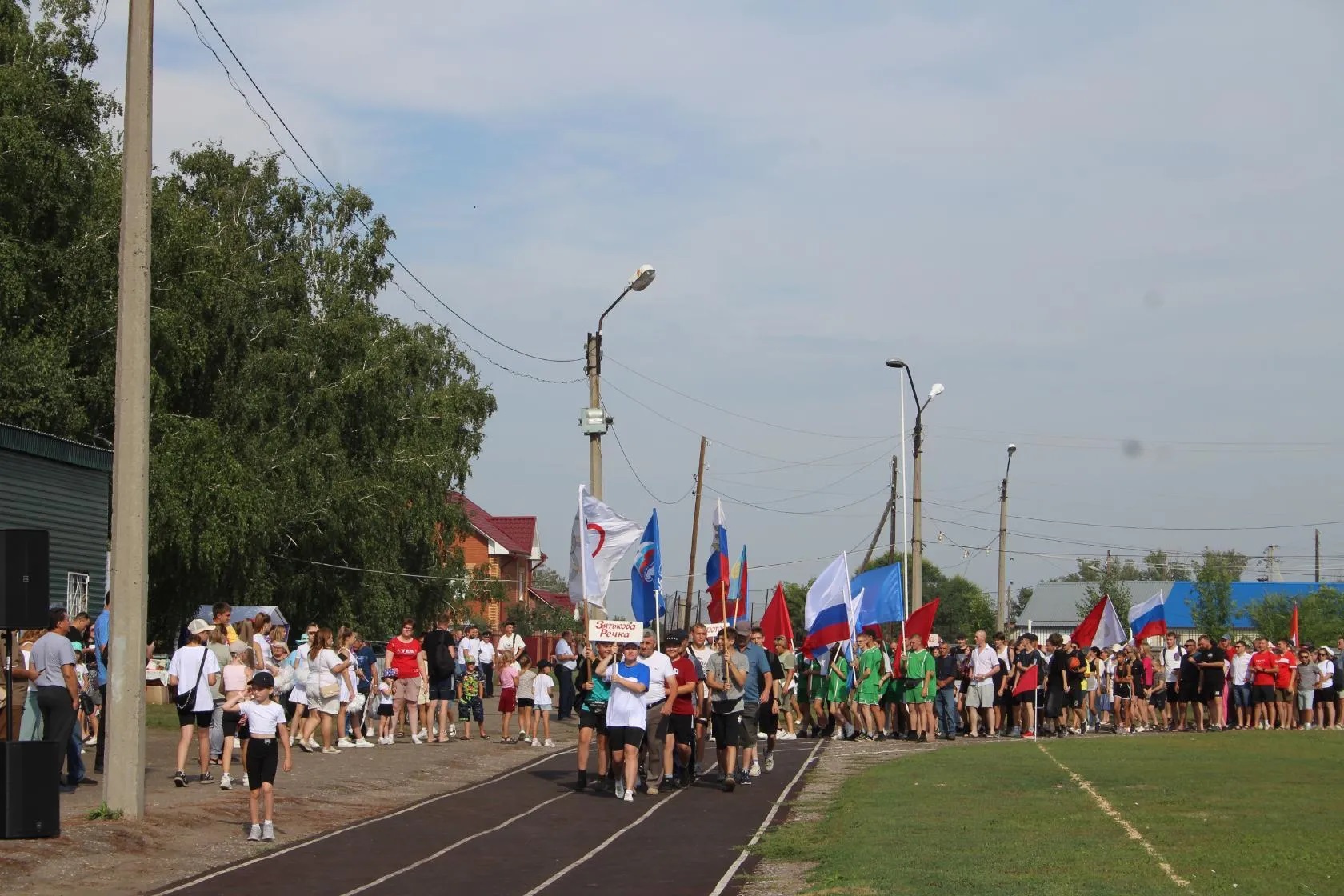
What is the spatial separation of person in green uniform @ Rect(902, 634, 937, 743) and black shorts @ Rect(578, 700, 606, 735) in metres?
8.66

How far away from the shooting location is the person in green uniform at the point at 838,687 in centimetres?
2645

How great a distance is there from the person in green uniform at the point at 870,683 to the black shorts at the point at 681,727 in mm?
8156

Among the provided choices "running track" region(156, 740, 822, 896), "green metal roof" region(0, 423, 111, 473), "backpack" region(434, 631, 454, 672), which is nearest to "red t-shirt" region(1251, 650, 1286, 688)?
"running track" region(156, 740, 822, 896)

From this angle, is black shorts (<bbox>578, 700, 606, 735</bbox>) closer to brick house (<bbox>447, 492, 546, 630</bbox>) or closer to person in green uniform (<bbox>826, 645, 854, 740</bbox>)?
person in green uniform (<bbox>826, 645, 854, 740</bbox>)

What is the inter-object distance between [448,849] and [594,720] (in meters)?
5.28

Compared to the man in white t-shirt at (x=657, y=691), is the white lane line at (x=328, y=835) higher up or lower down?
lower down

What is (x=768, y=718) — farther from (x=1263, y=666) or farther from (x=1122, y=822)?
(x=1263, y=666)

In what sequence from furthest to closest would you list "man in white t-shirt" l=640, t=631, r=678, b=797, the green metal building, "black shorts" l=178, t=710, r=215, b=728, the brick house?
the brick house → the green metal building → "man in white t-shirt" l=640, t=631, r=678, b=797 → "black shorts" l=178, t=710, r=215, b=728

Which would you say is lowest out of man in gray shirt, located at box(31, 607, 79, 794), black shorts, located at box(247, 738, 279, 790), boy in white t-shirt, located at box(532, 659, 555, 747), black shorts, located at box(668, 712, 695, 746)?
boy in white t-shirt, located at box(532, 659, 555, 747)

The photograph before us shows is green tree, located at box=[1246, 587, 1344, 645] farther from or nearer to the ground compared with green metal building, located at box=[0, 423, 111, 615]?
nearer to the ground

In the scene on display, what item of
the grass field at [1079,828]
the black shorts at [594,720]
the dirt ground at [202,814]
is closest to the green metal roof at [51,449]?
the dirt ground at [202,814]

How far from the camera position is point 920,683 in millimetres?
26016

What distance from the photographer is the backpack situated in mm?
23547

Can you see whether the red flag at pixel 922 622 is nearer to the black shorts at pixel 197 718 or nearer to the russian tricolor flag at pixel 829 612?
the russian tricolor flag at pixel 829 612
